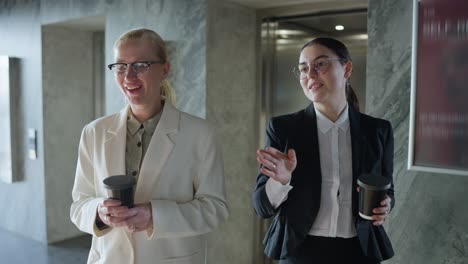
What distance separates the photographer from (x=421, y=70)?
8.46ft

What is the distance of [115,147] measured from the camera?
5.75 feet

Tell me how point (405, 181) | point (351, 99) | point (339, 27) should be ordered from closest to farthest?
point (351, 99)
point (405, 181)
point (339, 27)

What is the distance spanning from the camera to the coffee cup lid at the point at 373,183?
1554 millimetres

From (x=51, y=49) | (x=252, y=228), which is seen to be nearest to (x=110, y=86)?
(x=51, y=49)

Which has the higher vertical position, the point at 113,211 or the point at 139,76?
the point at 139,76

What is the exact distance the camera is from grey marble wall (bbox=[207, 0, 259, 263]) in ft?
11.9

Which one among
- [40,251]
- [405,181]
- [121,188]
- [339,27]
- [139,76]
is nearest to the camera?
[121,188]

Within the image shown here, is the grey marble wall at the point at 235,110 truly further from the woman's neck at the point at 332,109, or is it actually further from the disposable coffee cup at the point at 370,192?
the disposable coffee cup at the point at 370,192

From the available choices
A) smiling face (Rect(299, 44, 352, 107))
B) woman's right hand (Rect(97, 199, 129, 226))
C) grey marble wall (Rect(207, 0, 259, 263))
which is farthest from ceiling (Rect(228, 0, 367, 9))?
woman's right hand (Rect(97, 199, 129, 226))

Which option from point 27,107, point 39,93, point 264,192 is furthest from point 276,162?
point 27,107

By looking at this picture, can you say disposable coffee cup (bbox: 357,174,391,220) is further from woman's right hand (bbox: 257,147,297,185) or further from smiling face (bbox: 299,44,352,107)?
smiling face (bbox: 299,44,352,107)

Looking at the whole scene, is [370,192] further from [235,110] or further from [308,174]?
[235,110]

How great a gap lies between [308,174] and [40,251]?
A: 426 centimetres

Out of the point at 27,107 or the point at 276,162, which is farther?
the point at 27,107
